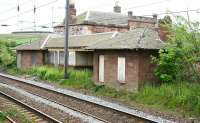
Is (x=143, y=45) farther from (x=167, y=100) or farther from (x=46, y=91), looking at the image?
(x=46, y=91)

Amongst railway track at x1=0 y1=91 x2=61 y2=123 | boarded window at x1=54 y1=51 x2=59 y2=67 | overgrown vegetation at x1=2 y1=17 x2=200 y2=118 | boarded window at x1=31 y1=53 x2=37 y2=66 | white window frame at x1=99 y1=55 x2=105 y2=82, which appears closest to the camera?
railway track at x1=0 y1=91 x2=61 y2=123

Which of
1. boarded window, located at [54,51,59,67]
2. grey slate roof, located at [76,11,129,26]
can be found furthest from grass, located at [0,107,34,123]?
grey slate roof, located at [76,11,129,26]

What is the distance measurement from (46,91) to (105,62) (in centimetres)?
452

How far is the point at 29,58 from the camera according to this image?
1711 inches

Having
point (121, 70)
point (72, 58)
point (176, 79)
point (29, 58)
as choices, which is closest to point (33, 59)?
point (29, 58)

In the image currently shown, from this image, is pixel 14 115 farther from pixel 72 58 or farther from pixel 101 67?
pixel 72 58

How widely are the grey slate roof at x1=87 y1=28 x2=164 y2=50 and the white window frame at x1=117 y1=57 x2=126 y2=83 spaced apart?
3.15 feet

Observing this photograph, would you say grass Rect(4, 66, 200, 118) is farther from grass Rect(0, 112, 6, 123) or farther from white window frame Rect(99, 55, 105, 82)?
grass Rect(0, 112, 6, 123)

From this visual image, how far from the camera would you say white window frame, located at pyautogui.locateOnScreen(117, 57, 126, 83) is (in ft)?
78.3

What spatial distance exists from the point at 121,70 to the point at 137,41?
226 cm

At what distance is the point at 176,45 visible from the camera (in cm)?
1891

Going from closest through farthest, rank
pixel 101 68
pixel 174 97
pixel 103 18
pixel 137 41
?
1. pixel 174 97
2. pixel 137 41
3. pixel 101 68
4. pixel 103 18

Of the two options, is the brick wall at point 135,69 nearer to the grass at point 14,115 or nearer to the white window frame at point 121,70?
the white window frame at point 121,70

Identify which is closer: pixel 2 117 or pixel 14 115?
pixel 2 117
